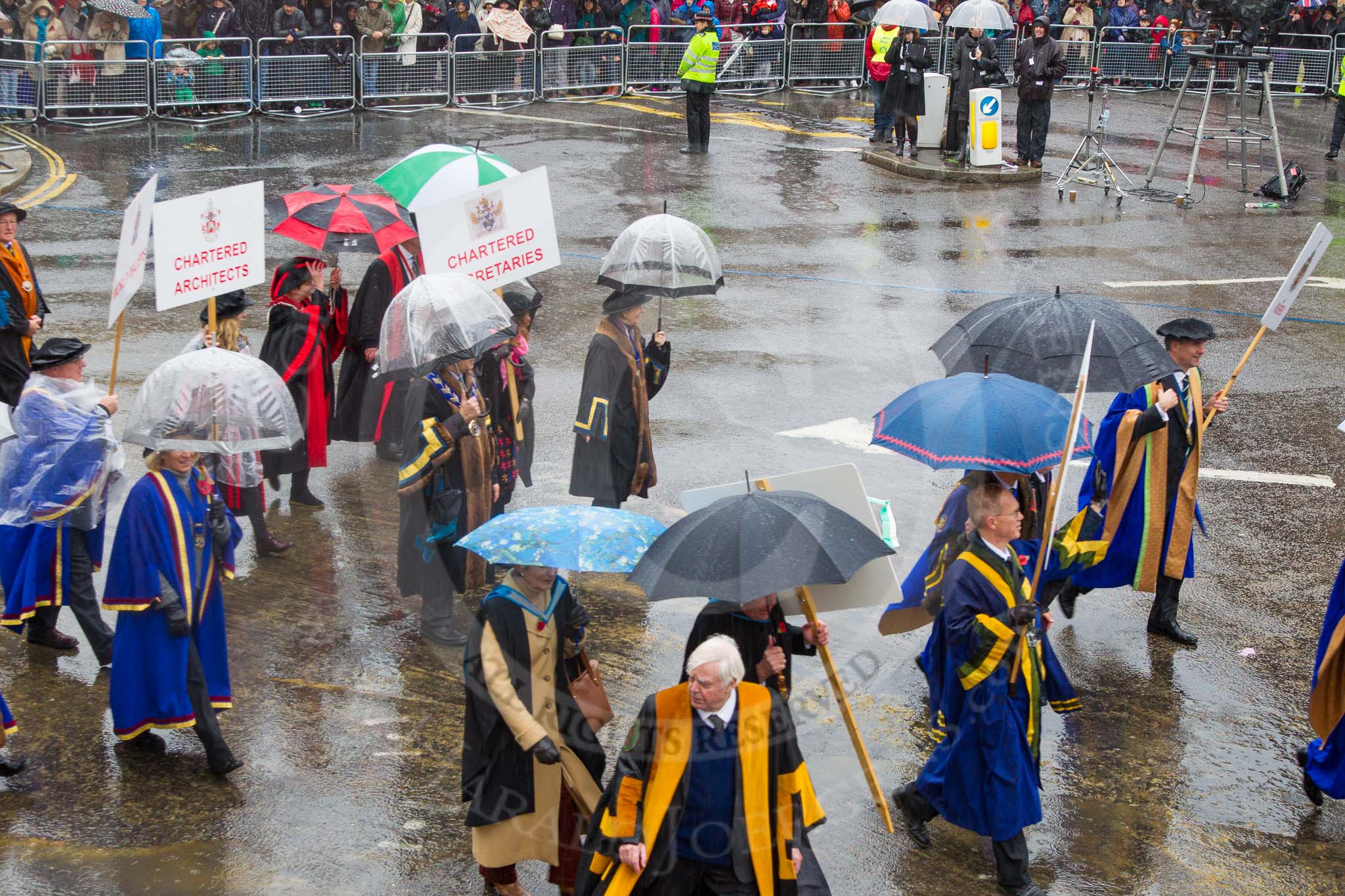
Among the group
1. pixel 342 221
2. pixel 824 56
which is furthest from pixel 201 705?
pixel 824 56

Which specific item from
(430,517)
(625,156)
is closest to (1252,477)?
(430,517)

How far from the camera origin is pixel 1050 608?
28.4ft

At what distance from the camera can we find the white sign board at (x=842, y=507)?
562 cm

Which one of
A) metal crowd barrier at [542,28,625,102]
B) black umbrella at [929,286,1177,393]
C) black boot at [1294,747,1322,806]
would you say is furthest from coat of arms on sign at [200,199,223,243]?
metal crowd barrier at [542,28,625,102]

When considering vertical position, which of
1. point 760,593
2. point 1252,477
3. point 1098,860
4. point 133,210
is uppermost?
point 133,210

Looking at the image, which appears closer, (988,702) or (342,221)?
(988,702)

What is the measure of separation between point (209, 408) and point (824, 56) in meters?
22.4

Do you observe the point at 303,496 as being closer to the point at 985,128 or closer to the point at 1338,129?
the point at 985,128

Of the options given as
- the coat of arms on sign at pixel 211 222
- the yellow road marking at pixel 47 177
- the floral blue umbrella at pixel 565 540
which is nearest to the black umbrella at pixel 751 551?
the floral blue umbrella at pixel 565 540

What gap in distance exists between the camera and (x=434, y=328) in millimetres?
7312

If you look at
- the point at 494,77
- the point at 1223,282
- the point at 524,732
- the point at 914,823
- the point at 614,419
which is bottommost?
the point at 914,823

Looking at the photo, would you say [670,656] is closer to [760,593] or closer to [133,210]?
[760,593]

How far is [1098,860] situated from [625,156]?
625 inches

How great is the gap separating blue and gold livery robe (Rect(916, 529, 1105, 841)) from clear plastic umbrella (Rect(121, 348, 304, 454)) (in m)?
3.00
